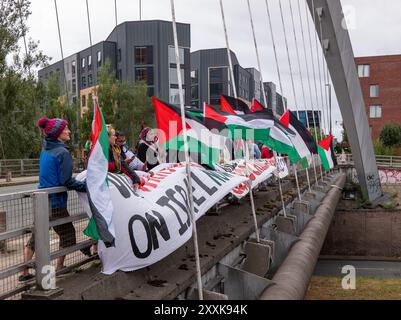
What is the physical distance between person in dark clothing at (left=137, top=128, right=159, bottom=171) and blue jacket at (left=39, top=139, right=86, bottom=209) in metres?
3.40

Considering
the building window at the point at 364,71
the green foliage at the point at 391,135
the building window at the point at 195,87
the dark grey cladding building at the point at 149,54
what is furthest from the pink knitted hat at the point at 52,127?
the building window at the point at 195,87

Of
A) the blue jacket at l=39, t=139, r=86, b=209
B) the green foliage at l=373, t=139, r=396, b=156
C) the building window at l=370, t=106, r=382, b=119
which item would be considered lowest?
the blue jacket at l=39, t=139, r=86, b=209

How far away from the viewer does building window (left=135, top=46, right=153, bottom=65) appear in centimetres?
5962

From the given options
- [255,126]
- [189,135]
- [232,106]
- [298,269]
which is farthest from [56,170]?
[232,106]

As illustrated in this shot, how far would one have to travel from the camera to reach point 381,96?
196 ft

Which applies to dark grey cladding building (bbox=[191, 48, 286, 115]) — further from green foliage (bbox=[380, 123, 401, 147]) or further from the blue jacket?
the blue jacket

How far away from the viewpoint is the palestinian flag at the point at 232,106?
9227 millimetres

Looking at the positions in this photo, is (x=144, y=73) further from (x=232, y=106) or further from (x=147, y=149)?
(x=147, y=149)

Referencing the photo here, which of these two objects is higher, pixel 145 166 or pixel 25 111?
pixel 25 111

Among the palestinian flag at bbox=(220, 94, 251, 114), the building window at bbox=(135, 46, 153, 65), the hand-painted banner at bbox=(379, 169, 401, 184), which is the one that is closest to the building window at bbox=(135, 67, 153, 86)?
the building window at bbox=(135, 46, 153, 65)

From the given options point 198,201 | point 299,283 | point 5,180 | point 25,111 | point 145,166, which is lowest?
point 299,283

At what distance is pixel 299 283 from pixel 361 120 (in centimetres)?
2092
